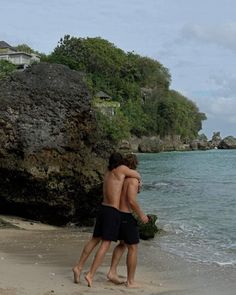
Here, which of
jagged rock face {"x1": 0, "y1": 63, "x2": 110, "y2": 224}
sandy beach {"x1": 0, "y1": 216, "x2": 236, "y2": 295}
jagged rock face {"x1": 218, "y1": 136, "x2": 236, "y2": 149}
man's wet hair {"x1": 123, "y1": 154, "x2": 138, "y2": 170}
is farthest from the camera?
jagged rock face {"x1": 218, "y1": 136, "x2": 236, "y2": 149}

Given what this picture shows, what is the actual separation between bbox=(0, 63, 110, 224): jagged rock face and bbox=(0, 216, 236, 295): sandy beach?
3.24ft

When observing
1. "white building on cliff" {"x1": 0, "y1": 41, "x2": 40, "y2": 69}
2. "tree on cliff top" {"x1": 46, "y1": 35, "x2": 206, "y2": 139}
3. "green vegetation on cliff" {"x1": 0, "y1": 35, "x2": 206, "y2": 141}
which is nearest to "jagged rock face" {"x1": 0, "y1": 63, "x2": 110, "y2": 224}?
"green vegetation on cliff" {"x1": 0, "y1": 35, "x2": 206, "y2": 141}

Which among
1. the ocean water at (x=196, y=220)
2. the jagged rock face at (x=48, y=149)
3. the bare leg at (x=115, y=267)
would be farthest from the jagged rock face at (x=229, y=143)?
the bare leg at (x=115, y=267)

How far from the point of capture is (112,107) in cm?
9044

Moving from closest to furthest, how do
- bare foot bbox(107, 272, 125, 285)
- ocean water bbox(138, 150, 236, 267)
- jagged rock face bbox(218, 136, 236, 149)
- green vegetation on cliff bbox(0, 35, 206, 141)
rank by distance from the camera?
1. bare foot bbox(107, 272, 125, 285)
2. ocean water bbox(138, 150, 236, 267)
3. green vegetation on cliff bbox(0, 35, 206, 141)
4. jagged rock face bbox(218, 136, 236, 149)

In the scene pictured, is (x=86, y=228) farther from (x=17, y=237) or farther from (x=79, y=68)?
(x=79, y=68)

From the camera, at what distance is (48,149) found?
12.9 metres

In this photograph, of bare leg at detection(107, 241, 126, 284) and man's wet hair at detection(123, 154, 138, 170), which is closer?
man's wet hair at detection(123, 154, 138, 170)

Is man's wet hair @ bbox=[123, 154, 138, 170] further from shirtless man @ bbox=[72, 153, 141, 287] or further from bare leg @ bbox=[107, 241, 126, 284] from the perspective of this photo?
bare leg @ bbox=[107, 241, 126, 284]

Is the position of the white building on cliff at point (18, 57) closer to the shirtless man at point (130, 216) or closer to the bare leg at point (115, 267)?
the bare leg at point (115, 267)

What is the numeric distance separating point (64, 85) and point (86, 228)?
369 centimetres

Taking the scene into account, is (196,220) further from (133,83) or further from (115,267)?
(133,83)

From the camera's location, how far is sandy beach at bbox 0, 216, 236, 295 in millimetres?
7355

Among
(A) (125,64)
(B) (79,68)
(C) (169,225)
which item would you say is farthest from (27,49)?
(C) (169,225)
